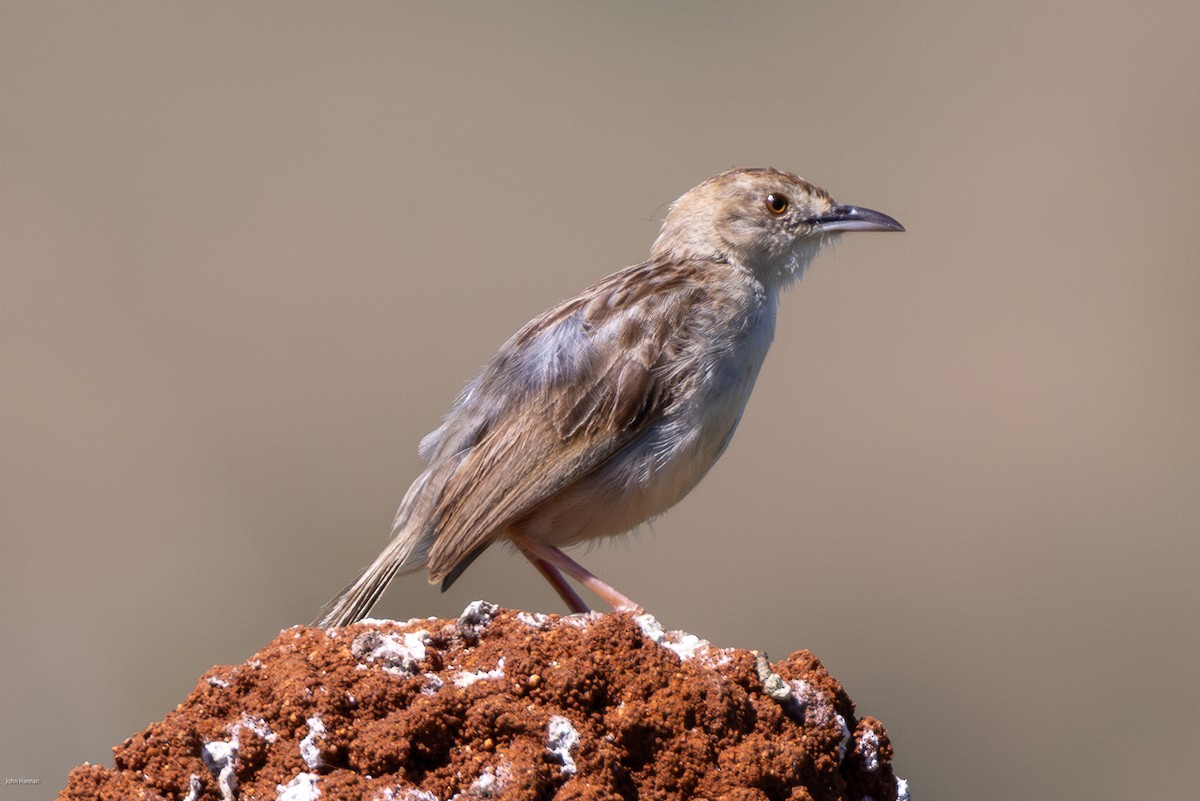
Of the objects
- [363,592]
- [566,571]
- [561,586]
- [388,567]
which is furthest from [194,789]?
[561,586]

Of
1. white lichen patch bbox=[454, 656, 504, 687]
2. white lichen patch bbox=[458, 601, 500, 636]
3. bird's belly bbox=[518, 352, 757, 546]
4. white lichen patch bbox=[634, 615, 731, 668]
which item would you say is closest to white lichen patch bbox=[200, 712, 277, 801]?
white lichen patch bbox=[454, 656, 504, 687]

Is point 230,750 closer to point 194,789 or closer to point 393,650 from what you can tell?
point 194,789

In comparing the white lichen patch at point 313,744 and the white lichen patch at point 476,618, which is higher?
the white lichen patch at point 476,618

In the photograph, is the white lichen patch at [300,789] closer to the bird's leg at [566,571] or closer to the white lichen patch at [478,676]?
the white lichen patch at [478,676]

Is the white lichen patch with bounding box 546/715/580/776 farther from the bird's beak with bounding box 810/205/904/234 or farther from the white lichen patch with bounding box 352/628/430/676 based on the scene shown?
the bird's beak with bounding box 810/205/904/234

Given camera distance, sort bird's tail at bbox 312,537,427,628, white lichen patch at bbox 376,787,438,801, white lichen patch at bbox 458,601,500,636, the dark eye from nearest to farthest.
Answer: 1. white lichen patch at bbox 376,787,438,801
2. white lichen patch at bbox 458,601,500,636
3. bird's tail at bbox 312,537,427,628
4. the dark eye

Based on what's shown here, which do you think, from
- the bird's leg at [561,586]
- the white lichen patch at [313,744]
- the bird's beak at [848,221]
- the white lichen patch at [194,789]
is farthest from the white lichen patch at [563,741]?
the bird's beak at [848,221]
